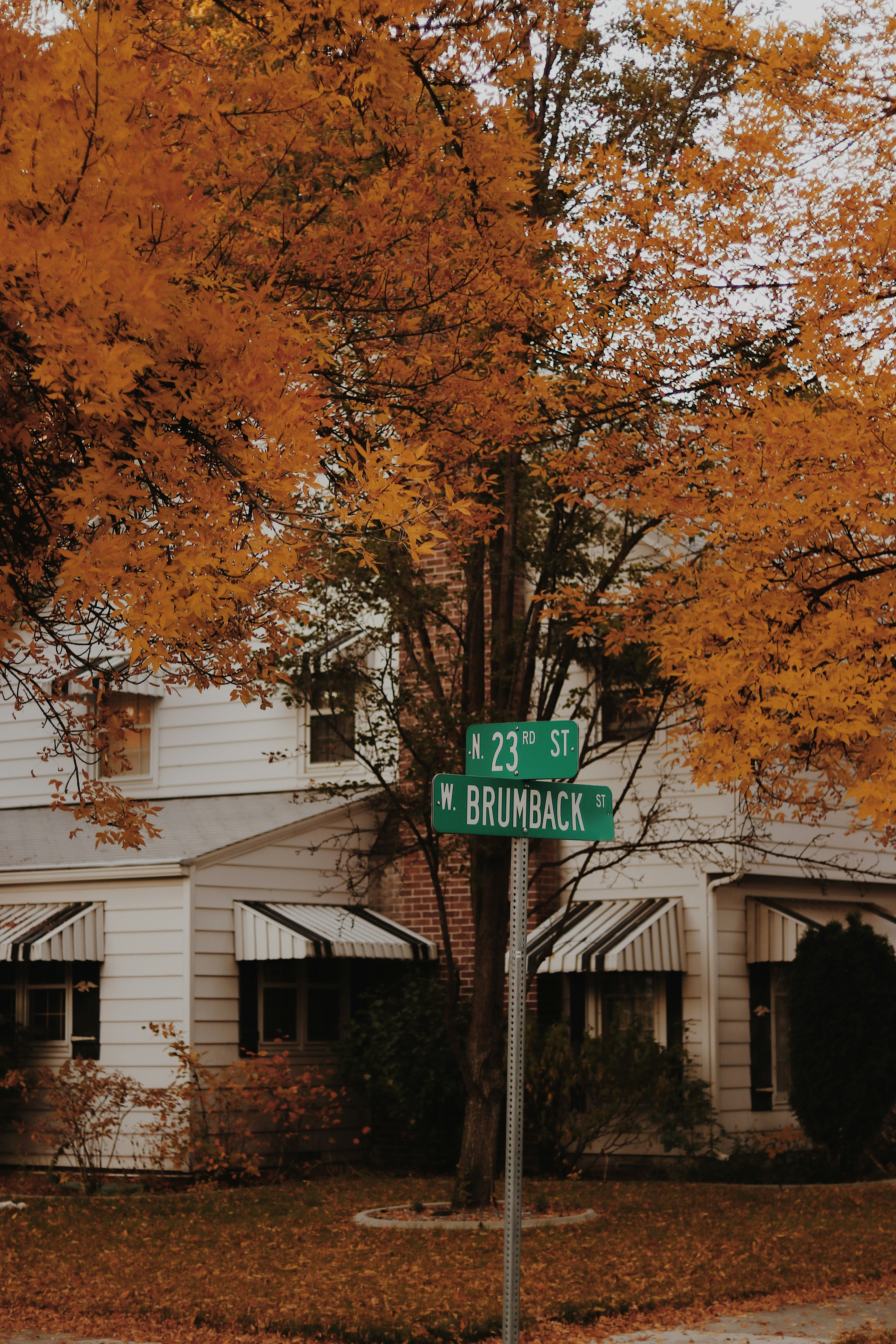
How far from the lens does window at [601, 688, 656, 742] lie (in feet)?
45.3

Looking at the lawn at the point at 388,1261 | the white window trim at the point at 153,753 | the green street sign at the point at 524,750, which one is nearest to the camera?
the green street sign at the point at 524,750

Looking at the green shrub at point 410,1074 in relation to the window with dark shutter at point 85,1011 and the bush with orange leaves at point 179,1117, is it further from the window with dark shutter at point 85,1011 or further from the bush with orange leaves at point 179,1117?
the window with dark shutter at point 85,1011

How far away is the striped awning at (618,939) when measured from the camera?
50.7 feet

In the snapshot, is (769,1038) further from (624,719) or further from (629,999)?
(624,719)

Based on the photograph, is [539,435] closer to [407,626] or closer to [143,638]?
[407,626]

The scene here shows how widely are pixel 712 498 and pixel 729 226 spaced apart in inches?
71.3

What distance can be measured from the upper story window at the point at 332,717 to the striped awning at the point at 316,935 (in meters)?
1.97

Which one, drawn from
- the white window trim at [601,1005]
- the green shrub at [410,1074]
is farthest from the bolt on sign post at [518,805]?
the white window trim at [601,1005]

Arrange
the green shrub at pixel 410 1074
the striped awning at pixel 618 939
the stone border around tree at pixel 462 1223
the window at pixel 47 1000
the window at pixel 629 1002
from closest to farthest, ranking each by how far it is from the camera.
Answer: the stone border around tree at pixel 462 1223, the striped awning at pixel 618 939, the green shrub at pixel 410 1074, the window at pixel 629 1002, the window at pixel 47 1000

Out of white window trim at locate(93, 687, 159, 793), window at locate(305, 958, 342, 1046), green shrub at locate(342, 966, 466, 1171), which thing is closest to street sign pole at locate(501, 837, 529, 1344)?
green shrub at locate(342, 966, 466, 1171)

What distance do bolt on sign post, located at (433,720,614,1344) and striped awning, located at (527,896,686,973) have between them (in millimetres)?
9052

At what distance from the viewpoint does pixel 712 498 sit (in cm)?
1031

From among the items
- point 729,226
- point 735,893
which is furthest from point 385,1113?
point 729,226

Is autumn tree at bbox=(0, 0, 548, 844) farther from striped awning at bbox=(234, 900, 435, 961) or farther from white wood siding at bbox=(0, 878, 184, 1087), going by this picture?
striped awning at bbox=(234, 900, 435, 961)
